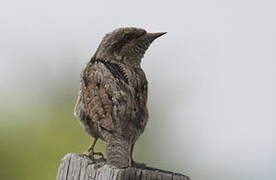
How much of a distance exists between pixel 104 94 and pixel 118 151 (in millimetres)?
563

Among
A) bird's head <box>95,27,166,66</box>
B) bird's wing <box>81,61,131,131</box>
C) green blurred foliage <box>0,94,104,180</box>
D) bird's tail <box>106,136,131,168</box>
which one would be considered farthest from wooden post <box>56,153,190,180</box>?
green blurred foliage <box>0,94,104,180</box>

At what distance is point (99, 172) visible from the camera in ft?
19.4

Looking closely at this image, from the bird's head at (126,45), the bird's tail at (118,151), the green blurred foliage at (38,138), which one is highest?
the bird's head at (126,45)

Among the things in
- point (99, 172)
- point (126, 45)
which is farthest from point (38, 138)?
point (99, 172)

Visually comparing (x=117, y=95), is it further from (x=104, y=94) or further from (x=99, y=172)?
(x=99, y=172)

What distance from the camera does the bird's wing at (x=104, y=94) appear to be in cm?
682

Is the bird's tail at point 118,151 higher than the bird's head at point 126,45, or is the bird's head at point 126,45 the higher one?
the bird's head at point 126,45

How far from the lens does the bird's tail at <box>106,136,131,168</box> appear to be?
246 inches

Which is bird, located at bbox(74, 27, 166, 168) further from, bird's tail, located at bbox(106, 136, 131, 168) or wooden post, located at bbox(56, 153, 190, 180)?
wooden post, located at bbox(56, 153, 190, 180)

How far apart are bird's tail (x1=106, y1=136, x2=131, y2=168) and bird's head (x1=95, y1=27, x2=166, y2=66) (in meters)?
0.93

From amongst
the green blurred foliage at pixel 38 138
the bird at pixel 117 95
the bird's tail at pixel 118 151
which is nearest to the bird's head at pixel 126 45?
the bird at pixel 117 95

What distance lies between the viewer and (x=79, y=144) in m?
14.2

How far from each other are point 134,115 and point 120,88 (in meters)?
0.23

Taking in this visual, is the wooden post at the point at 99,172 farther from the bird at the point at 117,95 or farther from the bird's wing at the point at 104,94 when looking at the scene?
the bird's wing at the point at 104,94
